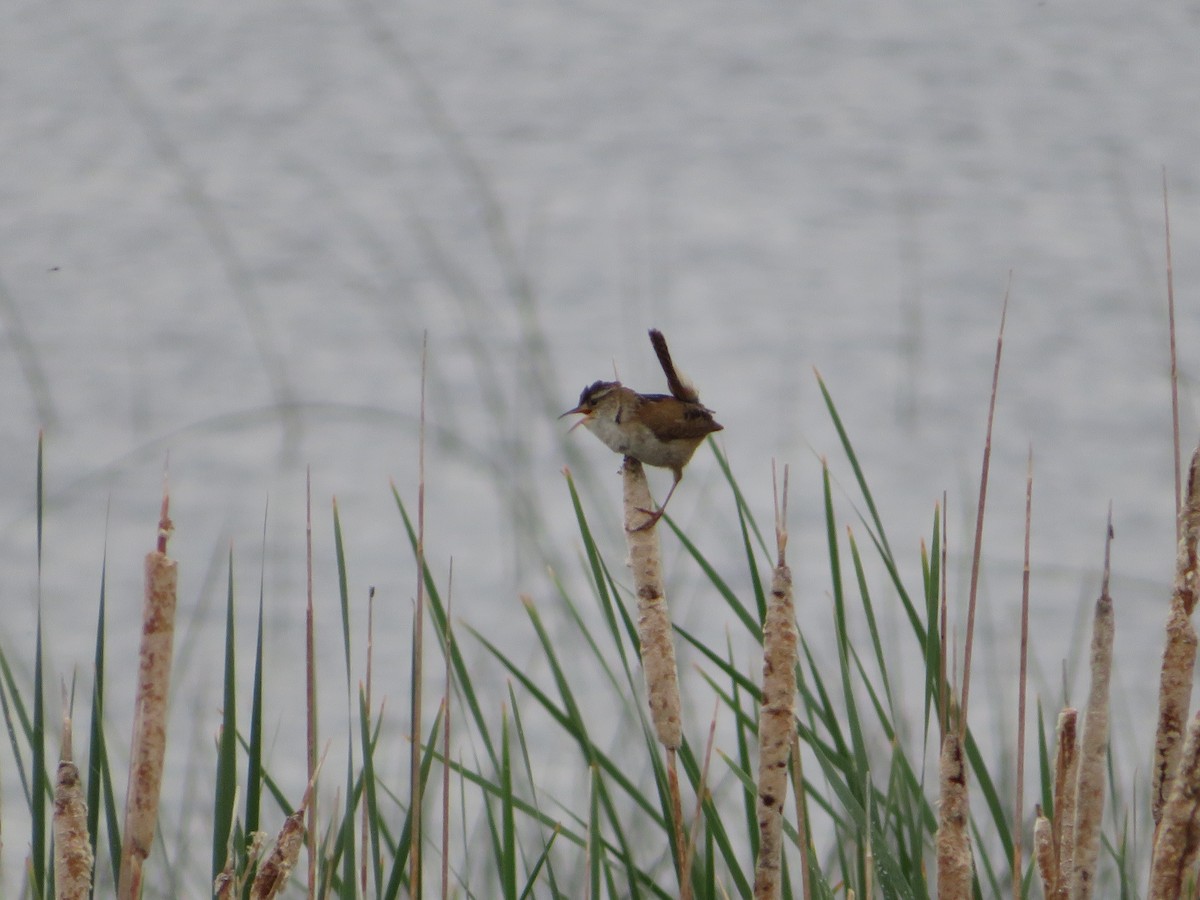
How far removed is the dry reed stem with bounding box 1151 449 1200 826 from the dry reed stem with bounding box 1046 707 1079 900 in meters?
0.06

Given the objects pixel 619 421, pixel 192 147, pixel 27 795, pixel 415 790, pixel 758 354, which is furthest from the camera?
pixel 192 147

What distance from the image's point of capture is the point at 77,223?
489cm

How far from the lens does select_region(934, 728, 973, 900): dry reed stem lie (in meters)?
0.82

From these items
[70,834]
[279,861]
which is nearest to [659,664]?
[279,861]

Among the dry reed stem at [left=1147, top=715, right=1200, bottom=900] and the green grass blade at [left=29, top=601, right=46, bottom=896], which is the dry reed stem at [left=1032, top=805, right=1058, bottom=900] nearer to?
the dry reed stem at [left=1147, top=715, right=1200, bottom=900]

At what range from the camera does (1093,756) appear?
854 mm

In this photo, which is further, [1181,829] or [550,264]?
[550,264]

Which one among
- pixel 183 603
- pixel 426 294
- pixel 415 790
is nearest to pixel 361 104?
pixel 426 294

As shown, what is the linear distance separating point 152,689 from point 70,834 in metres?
0.10

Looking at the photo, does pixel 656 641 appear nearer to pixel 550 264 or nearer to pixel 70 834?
pixel 70 834

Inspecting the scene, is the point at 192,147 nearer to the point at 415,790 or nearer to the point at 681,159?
the point at 681,159

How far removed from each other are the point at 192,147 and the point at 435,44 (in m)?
1.09

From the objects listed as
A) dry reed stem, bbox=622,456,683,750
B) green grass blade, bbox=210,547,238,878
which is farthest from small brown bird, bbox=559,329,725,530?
green grass blade, bbox=210,547,238,878

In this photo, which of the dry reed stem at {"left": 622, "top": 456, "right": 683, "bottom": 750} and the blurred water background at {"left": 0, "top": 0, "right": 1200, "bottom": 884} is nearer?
the dry reed stem at {"left": 622, "top": 456, "right": 683, "bottom": 750}
